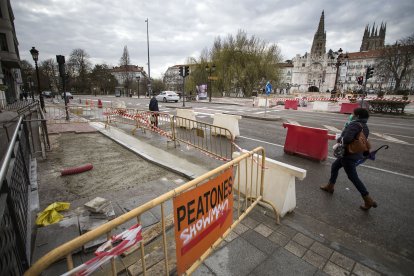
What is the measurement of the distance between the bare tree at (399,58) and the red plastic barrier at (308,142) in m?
55.5

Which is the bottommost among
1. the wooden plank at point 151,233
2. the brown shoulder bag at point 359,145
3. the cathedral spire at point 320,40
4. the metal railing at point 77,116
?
the wooden plank at point 151,233

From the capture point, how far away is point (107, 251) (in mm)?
1565

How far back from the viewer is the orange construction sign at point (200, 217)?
6.81 feet

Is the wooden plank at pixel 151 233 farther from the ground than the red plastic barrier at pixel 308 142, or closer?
closer

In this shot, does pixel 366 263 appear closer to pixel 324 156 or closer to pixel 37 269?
pixel 37 269

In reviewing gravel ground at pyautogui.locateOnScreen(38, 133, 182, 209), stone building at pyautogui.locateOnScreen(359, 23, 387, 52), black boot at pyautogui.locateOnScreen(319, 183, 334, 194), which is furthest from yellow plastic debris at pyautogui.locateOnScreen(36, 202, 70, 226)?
stone building at pyautogui.locateOnScreen(359, 23, 387, 52)

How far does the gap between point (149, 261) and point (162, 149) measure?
5.21m

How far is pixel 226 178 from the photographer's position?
2699mm

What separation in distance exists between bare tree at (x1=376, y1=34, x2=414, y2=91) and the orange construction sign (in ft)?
199

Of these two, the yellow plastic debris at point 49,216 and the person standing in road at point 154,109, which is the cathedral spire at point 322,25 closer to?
the person standing in road at point 154,109

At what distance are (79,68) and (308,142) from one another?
291 feet

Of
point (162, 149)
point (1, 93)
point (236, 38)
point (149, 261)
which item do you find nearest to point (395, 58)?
point (236, 38)

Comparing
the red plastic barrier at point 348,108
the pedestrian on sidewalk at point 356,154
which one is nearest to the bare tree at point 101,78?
the red plastic barrier at point 348,108

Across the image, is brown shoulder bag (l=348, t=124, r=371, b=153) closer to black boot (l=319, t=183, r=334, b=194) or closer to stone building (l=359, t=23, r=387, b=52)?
black boot (l=319, t=183, r=334, b=194)
